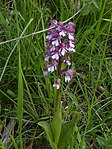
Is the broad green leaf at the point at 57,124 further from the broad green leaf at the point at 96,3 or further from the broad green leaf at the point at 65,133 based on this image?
the broad green leaf at the point at 96,3

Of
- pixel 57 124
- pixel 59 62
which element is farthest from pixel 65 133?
pixel 59 62

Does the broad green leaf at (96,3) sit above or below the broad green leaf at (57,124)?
above

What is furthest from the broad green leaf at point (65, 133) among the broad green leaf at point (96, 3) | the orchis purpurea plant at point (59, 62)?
the broad green leaf at point (96, 3)

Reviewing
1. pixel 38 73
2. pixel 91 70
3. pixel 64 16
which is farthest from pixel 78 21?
pixel 38 73

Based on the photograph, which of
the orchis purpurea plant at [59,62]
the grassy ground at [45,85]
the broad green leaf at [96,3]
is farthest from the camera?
the broad green leaf at [96,3]

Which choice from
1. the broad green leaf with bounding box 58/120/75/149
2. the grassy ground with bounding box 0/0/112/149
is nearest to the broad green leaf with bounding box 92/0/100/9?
the grassy ground with bounding box 0/0/112/149

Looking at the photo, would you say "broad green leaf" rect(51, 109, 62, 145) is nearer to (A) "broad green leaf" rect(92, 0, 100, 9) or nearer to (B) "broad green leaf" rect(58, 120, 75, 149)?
(B) "broad green leaf" rect(58, 120, 75, 149)

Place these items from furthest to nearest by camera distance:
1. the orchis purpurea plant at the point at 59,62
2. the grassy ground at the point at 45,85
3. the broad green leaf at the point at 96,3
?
A: the broad green leaf at the point at 96,3
the grassy ground at the point at 45,85
the orchis purpurea plant at the point at 59,62

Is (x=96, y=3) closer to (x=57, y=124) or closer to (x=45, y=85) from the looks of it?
(x=45, y=85)
